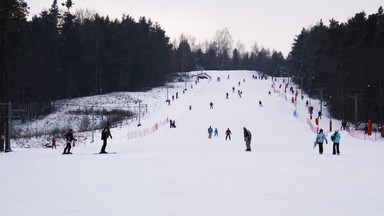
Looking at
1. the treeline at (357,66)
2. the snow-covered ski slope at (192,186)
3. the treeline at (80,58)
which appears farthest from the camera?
the treeline at (80,58)

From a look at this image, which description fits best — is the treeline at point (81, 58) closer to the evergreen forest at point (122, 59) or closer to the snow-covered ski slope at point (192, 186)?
the evergreen forest at point (122, 59)

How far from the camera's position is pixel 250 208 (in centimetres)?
838

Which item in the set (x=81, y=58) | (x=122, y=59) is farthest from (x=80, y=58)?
(x=122, y=59)

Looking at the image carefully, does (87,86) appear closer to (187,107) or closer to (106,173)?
(187,107)

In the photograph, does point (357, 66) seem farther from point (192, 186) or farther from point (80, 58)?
point (80, 58)

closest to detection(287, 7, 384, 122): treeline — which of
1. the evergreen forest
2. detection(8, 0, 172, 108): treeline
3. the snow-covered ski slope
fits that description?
the evergreen forest

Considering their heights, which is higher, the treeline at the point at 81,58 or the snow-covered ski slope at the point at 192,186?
the treeline at the point at 81,58

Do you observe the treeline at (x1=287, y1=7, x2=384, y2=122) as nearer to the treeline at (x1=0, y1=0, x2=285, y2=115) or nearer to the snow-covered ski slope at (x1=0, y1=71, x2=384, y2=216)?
the snow-covered ski slope at (x1=0, y1=71, x2=384, y2=216)

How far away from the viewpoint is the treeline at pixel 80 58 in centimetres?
5447

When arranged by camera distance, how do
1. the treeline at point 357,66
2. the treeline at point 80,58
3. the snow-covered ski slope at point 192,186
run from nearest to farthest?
the snow-covered ski slope at point 192,186, the treeline at point 357,66, the treeline at point 80,58

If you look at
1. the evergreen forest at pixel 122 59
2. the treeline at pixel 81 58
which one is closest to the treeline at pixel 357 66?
the evergreen forest at pixel 122 59

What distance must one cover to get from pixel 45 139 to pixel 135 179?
25.3 meters

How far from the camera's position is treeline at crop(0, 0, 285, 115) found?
54469 millimetres

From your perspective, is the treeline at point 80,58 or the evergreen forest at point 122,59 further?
the treeline at point 80,58
